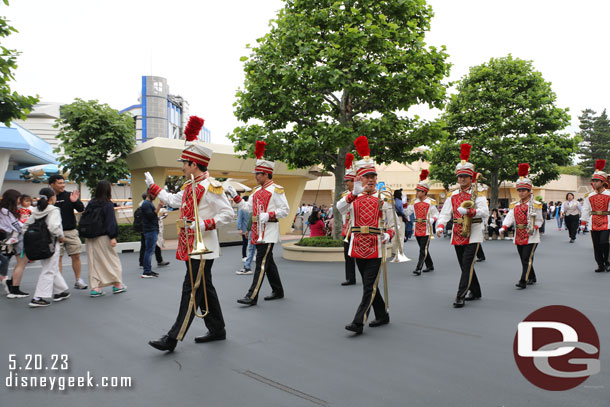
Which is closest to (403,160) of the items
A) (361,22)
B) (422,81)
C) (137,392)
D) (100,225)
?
(422,81)

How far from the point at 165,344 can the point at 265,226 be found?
2843 millimetres

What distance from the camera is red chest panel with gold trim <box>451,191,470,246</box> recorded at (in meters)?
6.80

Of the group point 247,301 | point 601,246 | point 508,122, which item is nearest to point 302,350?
point 247,301

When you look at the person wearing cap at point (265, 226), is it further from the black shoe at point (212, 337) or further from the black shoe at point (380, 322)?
the black shoe at point (380, 322)

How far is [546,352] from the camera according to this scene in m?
4.08

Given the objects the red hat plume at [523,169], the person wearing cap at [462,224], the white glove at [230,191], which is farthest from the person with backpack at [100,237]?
the red hat plume at [523,169]

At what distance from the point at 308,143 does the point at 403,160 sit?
3331mm

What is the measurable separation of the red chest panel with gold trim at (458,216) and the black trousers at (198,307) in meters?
3.87

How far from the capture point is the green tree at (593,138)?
59972mm

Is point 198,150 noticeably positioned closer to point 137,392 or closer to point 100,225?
point 137,392

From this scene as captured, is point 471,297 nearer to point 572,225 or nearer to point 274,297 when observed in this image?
point 274,297

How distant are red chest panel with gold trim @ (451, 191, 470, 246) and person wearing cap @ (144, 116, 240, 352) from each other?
3797 millimetres

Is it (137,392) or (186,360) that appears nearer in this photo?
(137,392)

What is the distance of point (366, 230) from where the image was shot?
16.7ft
